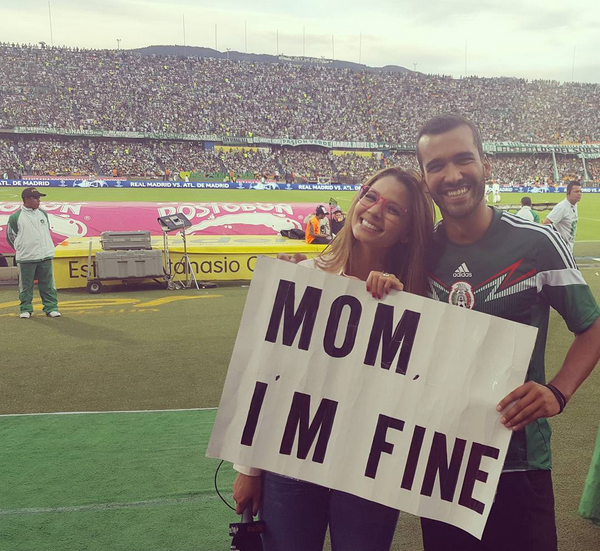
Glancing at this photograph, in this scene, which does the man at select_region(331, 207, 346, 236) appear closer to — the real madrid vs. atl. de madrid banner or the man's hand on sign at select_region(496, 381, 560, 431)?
the real madrid vs. atl. de madrid banner

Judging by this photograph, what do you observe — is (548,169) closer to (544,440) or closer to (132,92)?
(132,92)

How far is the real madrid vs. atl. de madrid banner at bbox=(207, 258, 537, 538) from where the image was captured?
181 centimetres

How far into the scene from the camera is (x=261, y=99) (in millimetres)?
60844

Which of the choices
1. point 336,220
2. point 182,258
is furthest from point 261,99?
point 182,258

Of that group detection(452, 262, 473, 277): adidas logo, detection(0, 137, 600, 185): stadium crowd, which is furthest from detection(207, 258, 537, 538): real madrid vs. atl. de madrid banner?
detection(0, 137, 600, 185): stadium crowd

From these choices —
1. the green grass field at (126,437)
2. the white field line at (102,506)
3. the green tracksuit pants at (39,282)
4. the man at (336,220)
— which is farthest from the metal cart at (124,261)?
the white field line at (102,506)

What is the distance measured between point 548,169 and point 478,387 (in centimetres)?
6300

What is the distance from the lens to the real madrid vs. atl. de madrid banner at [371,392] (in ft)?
5.95

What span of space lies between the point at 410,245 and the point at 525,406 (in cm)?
65

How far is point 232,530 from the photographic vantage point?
193cm

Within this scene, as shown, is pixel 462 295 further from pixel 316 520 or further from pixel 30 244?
pixel 30 244

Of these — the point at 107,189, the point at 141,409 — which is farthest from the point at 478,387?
the point at 107,189

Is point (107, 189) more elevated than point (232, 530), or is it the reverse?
point (232, 530)

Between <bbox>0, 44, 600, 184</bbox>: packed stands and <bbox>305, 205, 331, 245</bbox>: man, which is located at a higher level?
<bbox>0, 44, 600, 184</bbox>: packed stands
